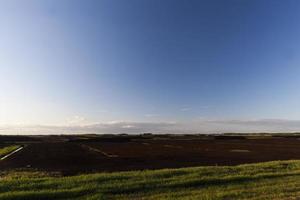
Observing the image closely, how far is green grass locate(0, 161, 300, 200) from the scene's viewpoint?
1580cm

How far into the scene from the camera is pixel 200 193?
16.3 m

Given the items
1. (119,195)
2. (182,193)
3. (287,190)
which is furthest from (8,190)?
(287,190)

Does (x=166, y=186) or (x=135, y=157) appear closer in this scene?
(x=166, y=186)

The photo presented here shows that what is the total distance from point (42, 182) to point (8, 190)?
2402mm

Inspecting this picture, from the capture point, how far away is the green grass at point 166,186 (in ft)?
51.8

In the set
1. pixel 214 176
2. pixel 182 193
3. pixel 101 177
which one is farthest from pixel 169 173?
pixel 182 193

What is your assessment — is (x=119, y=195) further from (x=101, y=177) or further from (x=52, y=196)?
(x=101, y=177)

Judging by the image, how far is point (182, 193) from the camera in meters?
16.3

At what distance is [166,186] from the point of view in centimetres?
1830

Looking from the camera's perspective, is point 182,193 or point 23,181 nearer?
point 182,193

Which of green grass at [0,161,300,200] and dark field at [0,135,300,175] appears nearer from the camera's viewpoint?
green grass at [0,161,300,200]

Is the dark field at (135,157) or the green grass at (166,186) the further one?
the dark field at (135,157)

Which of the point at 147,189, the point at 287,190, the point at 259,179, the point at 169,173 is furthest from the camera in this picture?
the point at 169,173

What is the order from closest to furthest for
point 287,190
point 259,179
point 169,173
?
point 287,190
point 259,179
point 169,173
